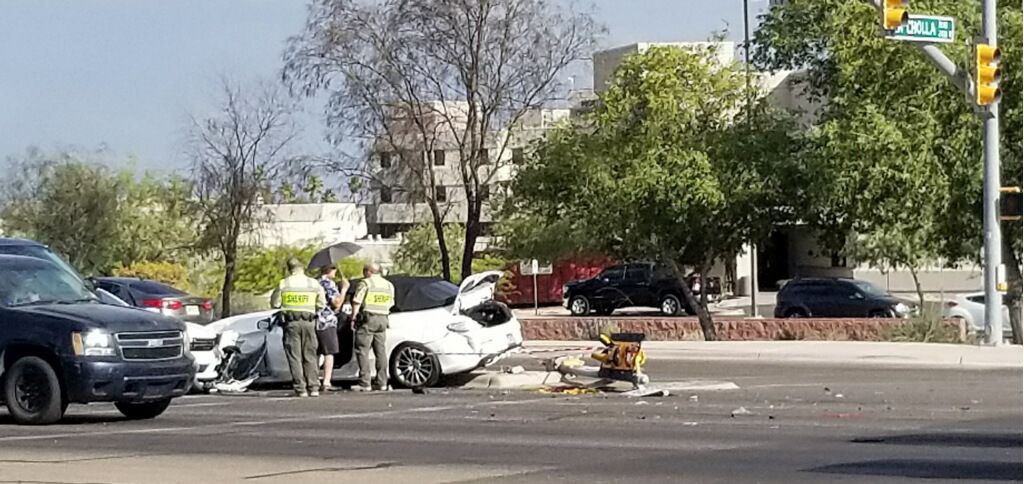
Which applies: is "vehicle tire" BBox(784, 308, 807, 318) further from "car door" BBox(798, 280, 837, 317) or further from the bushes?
the bushes

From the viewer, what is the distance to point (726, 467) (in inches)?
483

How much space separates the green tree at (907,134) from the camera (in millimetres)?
29094

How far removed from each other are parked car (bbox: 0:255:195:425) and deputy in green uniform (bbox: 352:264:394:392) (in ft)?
11.4

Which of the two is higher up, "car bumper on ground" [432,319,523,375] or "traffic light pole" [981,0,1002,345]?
"traffic light pole" [981,0,1002,345]

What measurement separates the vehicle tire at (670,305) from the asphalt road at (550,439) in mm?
31065

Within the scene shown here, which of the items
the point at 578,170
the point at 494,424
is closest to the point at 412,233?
the point at 578,170

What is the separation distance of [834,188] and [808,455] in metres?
17.7

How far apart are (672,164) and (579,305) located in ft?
71.5

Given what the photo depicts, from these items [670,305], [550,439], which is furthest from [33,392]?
[670,305]

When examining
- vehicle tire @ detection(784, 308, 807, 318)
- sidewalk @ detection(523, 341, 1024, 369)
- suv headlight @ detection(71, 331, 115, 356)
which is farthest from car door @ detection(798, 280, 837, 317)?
suv headlight @ detection(71, 331, 115, 356)

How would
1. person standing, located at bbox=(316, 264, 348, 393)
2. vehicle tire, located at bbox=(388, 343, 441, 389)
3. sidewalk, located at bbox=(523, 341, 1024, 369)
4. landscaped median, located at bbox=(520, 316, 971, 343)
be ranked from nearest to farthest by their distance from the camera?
1. person standing, located at bbox=(316, 264, 348, 393)
2. vehicle tire, located at bbox=(388, 343, 441, 389)
3. sidewalk, located at bbox=(523, 341, 1024, 369)
4. landscaped median, located at bbox=(520, 316, 971, 343)

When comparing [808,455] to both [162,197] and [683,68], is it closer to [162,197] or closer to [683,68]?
[683,68]

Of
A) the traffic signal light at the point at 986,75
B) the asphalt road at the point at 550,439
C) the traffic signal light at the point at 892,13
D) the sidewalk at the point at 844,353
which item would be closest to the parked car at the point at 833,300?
the sidewalk at the point at 844,353

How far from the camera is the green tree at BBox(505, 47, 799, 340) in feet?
105
